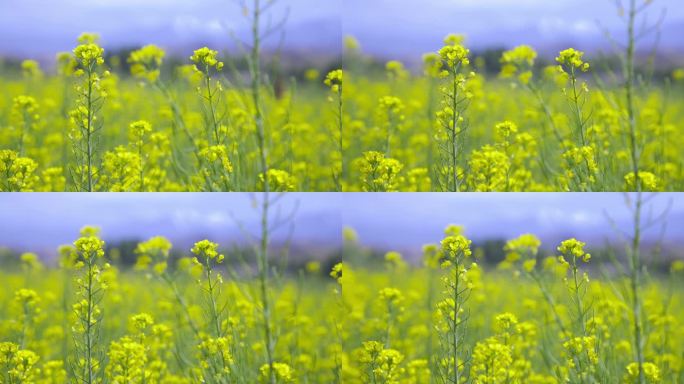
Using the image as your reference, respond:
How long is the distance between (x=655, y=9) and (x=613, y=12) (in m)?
0.16

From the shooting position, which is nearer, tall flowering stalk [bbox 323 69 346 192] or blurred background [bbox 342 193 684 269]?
blurred background [bbox 342 193 684 269]

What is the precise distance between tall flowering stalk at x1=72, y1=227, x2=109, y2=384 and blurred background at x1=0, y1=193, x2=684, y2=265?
59 mm

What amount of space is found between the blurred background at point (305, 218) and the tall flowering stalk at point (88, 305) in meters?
0.06

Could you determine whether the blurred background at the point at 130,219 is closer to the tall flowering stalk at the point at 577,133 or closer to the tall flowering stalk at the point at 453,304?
the tall flowering stalk at the point at 453,304

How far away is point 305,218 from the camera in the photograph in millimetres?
3645

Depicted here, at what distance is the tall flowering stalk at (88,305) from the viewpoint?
11.7ft

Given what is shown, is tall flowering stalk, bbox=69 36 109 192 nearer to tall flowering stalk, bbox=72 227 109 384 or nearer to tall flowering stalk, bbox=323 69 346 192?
tall flowering stalk, bbox=72 227 109 384

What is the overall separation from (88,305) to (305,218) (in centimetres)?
89

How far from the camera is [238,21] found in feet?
11.9

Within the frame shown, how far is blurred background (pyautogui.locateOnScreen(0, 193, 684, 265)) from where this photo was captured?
3.59 metres

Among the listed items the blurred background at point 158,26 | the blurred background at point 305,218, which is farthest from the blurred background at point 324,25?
the blurred background at point 305,218

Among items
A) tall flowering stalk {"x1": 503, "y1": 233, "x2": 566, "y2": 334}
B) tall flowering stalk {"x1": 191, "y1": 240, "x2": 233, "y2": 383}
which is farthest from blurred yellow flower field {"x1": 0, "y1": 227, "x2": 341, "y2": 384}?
tall flowering stalk {"x1": 503, "y1": 233, "x2": 566, "y2": 334}

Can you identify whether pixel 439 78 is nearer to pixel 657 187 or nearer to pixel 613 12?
pixel 613 12

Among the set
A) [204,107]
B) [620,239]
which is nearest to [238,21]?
[204,107]
